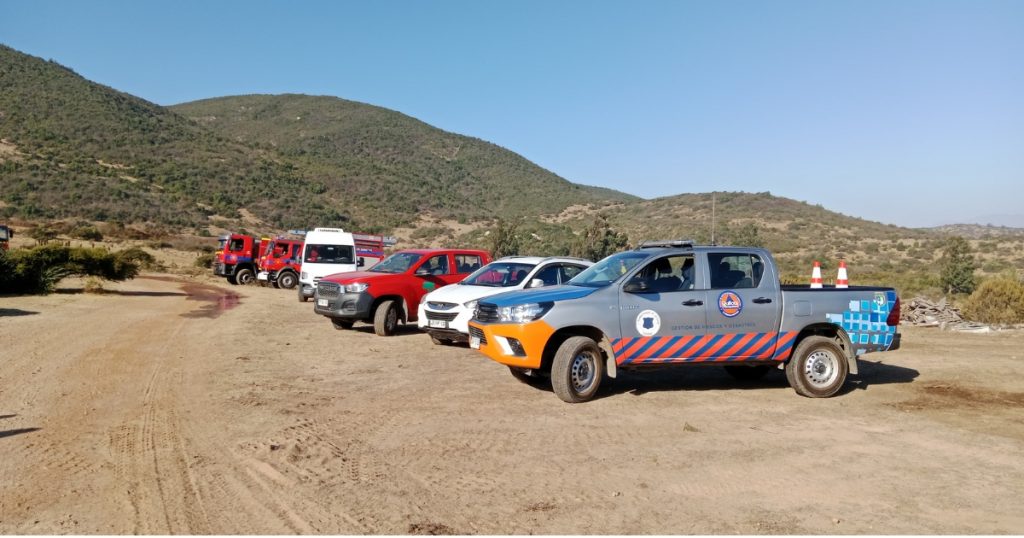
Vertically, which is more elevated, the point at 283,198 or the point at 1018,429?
the point at 283,198

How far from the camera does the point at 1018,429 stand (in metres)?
7.52

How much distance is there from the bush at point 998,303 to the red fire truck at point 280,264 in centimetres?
2277

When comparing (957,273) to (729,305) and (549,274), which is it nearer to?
(549,274)

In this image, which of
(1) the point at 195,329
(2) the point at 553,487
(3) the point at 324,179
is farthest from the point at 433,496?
(3) the point at 324,179

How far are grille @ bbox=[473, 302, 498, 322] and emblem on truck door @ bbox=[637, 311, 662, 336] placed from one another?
1.73 metres

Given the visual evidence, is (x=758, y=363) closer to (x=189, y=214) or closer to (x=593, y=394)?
(x=593, y=394)

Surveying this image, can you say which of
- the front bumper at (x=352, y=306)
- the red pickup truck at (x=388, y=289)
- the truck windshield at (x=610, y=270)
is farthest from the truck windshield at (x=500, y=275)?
the truck windshield at (x=610, y=270)

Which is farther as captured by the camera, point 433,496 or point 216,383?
point 216,383

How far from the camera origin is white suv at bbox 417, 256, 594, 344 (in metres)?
11.4

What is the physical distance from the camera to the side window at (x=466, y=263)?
1515 centimetres

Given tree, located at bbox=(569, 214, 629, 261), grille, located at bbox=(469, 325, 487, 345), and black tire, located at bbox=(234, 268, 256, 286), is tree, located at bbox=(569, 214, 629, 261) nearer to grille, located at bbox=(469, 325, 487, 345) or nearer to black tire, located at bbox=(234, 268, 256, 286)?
black tire, located at bbox=(234, 268, 256, 286)

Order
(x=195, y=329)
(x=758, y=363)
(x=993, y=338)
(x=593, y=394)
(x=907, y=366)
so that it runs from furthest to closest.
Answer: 1. (x=993, y=338)
2. (x=195, y=329)
3. (x=907, y=366)
4. (x=758, y=363)
5. (x=593, y=394)

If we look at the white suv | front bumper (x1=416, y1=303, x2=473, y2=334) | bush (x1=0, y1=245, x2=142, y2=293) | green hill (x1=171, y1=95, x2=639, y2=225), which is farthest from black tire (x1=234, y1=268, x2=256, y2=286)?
green hill (x1=171, y1=95, x2=639, y2=225)

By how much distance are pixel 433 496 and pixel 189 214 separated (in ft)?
194
